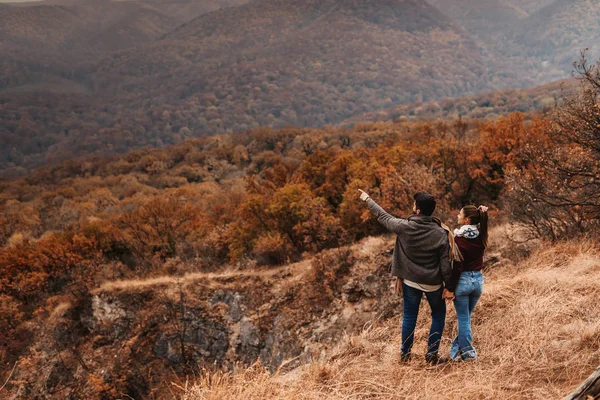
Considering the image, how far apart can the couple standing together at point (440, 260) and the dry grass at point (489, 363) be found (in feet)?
1.40

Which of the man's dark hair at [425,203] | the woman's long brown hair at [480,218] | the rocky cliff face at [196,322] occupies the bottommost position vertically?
the rocky cliff face at [196,322]

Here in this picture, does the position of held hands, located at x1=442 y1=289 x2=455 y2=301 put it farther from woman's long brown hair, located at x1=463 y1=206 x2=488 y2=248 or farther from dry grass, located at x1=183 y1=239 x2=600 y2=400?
dry grass, located at x1=183 y1=239 x2=600 y2=400

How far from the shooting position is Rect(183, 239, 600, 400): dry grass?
132 inches

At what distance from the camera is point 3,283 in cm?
2100

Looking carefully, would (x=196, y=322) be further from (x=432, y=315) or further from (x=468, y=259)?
(x=468, y=259)

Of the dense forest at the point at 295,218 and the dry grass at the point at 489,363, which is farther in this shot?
the dense forest at the point at 295,218

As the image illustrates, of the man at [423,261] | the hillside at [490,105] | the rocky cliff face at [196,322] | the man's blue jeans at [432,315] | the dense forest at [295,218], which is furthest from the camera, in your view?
the hillside at [490,105]

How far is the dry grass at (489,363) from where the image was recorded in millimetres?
3359

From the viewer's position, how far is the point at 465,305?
3863mm

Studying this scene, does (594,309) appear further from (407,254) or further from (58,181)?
(58,181)

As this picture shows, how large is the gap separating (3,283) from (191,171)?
53.5 m

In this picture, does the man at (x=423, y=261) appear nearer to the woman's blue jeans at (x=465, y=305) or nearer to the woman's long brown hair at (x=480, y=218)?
the woman's blue jeans at (x=465, y=305)

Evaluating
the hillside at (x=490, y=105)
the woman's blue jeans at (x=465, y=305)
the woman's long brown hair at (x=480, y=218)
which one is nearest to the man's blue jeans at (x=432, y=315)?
the woman's blue jeans at (x=465, y=305)

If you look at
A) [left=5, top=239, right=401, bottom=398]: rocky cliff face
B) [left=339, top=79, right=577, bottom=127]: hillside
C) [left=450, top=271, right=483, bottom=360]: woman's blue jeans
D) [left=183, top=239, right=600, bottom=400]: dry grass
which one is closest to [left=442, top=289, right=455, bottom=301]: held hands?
[left=450, top=271, right=483, bottom=360]: woman's blue jeans
